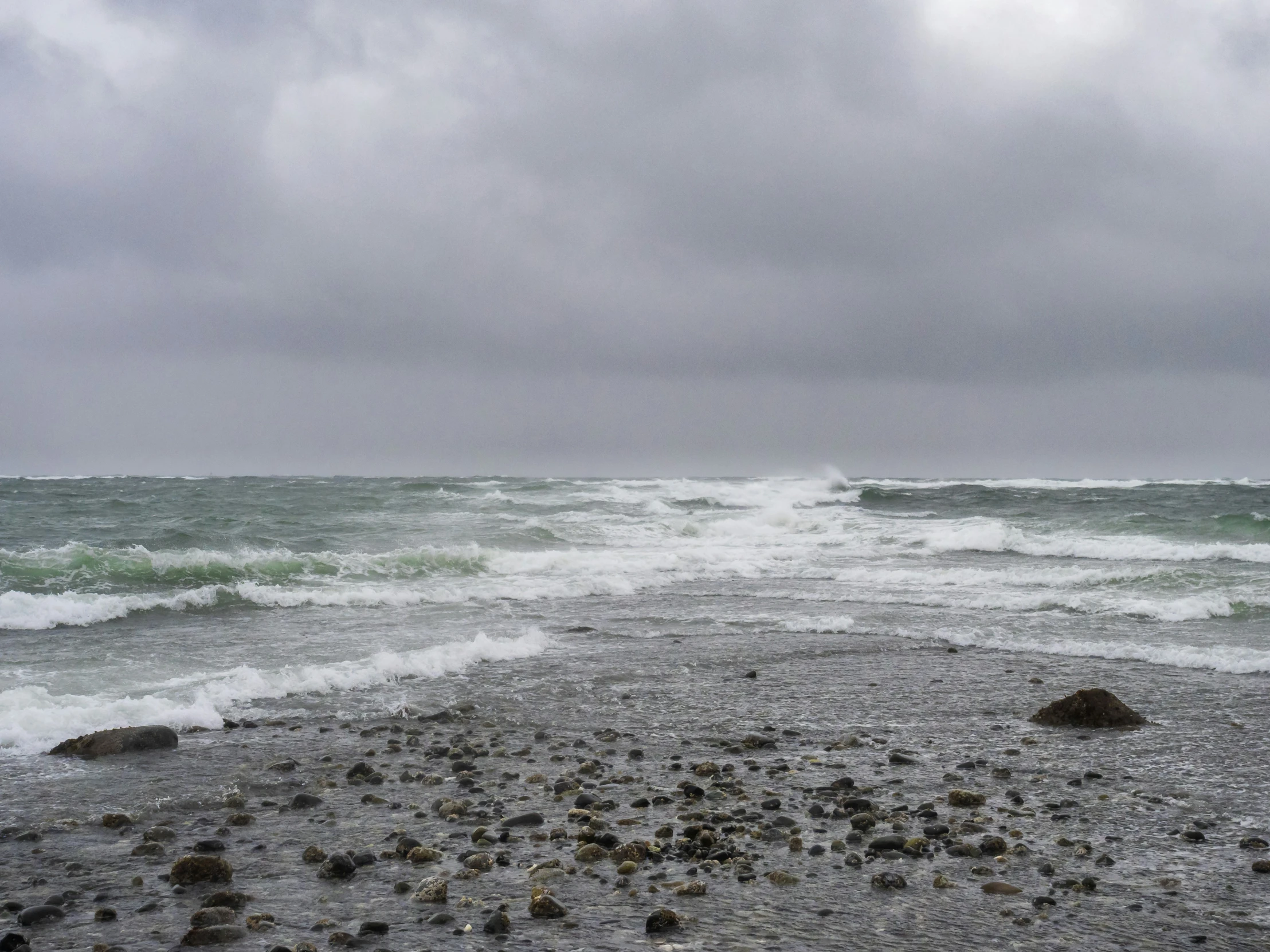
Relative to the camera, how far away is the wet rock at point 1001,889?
4.37 m

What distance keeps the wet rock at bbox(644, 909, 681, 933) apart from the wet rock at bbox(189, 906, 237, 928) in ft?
5.94

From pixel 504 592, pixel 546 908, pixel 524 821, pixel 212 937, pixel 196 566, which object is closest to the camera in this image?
pixel 212 937

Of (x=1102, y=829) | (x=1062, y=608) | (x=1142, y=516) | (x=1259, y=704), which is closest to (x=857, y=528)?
(x=1142, y=516)

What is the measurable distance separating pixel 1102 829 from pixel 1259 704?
4.56 m

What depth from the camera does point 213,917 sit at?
13.3 ft

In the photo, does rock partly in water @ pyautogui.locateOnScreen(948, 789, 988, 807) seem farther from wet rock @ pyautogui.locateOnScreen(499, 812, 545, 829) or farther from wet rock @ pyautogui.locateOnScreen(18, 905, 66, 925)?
wet rock @ pyautogui.locateOnScreen(18, 905, 66, 925)

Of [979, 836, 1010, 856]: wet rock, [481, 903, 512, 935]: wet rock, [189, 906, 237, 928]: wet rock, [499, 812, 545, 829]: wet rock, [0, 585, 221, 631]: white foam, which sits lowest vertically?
[0, 585, 221, 631]: white foam

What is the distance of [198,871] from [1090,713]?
6793 mm

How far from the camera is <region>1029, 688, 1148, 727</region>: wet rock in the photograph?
25.6 ft

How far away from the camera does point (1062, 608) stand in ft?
49.1

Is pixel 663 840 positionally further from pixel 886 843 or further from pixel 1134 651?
pixel 1134 651

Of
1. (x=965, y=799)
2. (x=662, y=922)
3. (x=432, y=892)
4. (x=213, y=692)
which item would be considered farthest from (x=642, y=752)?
(x=213, y=692)

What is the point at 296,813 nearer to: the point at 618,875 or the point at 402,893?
the point at 402,893

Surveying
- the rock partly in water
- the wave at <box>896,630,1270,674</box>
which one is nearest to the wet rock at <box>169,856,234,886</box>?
the rock partly in water
